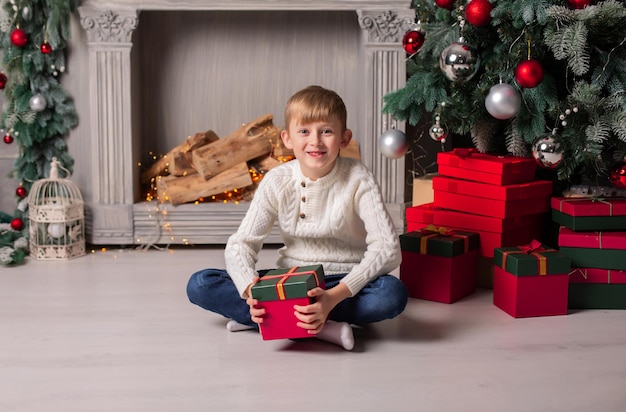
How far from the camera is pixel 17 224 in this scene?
138 inches

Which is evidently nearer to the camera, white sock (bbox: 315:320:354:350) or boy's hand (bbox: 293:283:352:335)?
boy's hand (bbox: 293:283:352:335)

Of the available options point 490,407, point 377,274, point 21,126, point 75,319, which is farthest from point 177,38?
point 490,407

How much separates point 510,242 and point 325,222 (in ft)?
2.66

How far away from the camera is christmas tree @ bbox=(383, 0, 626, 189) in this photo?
2730 millimetres

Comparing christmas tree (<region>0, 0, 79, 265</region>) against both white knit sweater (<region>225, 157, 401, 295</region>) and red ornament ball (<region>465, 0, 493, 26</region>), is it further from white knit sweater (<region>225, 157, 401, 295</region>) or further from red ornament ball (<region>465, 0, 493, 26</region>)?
red ornament ball (<region>465, 0, 493, 26</region>)

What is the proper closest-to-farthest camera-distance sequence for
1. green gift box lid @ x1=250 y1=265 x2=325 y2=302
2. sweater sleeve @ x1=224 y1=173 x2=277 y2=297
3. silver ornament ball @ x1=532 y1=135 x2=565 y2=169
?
green gift box lid @ x1=250 y1=265 x2=325 y2=302 → sweater sleeve @ x1=224 y1=173 x2=277 y2=297 → silver ornament ball @ x1=532 y1=135 x2=565 y2=169

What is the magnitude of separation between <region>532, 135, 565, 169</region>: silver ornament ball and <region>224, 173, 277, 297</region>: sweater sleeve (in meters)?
0.93

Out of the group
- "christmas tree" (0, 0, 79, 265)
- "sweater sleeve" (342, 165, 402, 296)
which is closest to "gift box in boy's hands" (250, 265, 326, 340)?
"sweater sleeve" (342, 165, 402, 296)

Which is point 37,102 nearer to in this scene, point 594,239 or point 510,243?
point 510,243

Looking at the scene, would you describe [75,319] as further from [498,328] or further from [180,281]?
[498,328]

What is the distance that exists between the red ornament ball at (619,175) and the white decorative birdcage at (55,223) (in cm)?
206

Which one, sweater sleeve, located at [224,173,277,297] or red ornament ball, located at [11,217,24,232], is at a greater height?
sweater sleeve, located at [224,173,277,297]

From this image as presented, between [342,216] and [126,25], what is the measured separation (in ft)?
4.93

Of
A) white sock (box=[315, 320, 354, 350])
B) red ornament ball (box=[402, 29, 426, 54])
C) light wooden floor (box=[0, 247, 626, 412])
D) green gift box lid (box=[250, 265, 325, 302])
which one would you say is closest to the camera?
light wooden floor (box=[0, 247, 626, 412])
